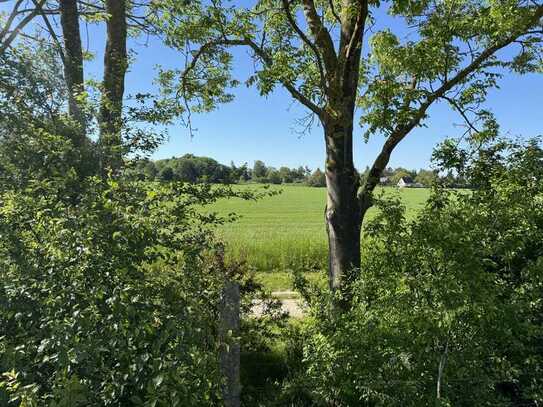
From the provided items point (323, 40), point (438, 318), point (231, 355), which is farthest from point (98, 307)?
point (323, 40)

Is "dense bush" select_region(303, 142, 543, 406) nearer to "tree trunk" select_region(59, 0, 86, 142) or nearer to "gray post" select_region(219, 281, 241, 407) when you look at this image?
"gray post" select_region(219, 281, 241, 407)

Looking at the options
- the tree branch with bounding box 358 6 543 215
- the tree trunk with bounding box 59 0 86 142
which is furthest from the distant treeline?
the tree trunk with bounding box 59 0 86 142

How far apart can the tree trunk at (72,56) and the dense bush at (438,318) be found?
3063 millimetres

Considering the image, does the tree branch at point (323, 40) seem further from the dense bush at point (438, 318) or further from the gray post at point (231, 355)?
the gray post at point (231, 355)

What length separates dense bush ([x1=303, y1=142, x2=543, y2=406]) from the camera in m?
3.02

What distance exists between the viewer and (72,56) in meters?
5.20

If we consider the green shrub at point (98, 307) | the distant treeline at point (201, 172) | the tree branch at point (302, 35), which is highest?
the tree branch at point (302, 35)

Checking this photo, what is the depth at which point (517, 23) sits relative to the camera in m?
4.57

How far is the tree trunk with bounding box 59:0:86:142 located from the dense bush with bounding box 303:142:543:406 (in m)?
3.06

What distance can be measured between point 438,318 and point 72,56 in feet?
16.7

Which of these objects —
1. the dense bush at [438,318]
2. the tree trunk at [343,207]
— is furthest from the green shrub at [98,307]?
the tree trunk at [343,207]

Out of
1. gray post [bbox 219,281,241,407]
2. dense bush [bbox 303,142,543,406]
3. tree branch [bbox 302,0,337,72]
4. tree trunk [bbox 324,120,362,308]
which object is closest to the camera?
dense bush [bbox 303,142,543,406]

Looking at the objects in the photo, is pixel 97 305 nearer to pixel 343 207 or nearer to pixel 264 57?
pixel 343 207

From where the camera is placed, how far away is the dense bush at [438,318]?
3.02 meters
